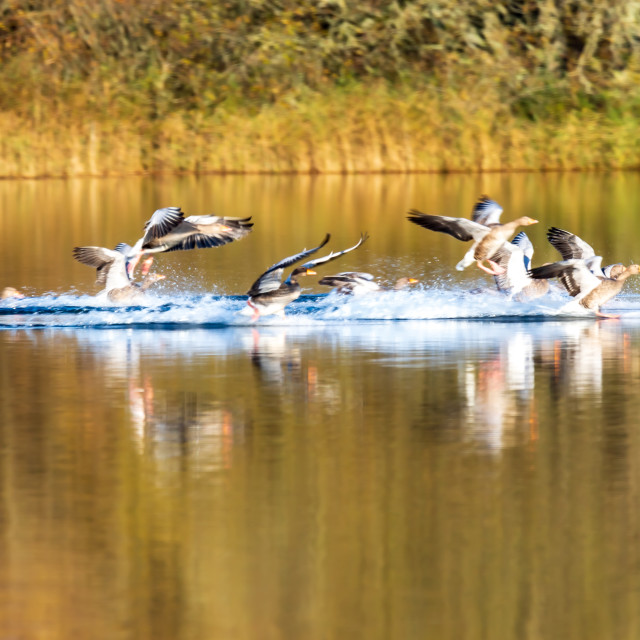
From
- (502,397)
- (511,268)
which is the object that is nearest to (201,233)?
(511,268)

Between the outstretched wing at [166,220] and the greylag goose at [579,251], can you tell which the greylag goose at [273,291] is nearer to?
the outstretched wing at [166,220]

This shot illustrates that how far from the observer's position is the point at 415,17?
38375mm

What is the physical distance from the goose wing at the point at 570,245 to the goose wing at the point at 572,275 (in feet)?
0.79

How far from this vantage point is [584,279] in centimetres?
1415

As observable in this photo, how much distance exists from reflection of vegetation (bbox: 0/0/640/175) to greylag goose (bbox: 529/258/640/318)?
21.0 meters

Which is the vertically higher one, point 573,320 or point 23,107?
point 23,107

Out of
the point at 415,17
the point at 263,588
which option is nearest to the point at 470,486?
the point at 263,588

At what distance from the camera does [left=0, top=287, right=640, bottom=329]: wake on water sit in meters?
14.5

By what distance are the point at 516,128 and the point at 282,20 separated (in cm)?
649

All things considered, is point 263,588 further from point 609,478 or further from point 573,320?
point 573,320

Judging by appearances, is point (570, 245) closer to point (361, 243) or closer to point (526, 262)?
point (526, 262)

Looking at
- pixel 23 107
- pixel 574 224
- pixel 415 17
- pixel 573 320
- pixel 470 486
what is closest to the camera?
pixel 470 486

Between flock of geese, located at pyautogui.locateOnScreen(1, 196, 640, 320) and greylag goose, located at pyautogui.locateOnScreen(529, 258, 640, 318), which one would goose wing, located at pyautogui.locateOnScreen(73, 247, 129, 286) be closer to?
flock of geese, located at pyautogui.locateOnScreen(1, 196, 640, 320)

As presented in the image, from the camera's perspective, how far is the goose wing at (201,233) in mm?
15078
